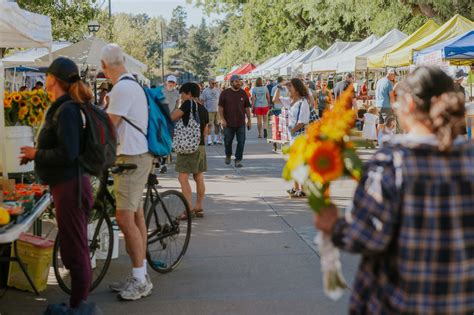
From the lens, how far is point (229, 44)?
104 m

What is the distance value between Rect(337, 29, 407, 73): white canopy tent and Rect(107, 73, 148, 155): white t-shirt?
685 inches

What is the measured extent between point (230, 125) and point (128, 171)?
29.9 feet

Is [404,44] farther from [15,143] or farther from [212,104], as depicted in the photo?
[15,143]

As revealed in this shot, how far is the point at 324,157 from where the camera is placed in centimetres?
294

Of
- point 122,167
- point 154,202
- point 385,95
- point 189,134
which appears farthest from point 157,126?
point 385,95

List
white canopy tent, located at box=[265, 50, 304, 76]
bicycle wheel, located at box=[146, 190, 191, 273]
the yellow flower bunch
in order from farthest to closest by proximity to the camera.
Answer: white canopy tent, located at box=[265, 50, 304, 76] < bicycle wheel, located at box=[146, 190, 191, 273] < the yellow flower bunch

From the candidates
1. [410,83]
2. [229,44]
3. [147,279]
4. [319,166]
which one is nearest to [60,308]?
[147,279]

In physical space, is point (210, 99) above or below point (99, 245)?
above

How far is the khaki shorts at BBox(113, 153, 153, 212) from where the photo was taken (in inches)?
231

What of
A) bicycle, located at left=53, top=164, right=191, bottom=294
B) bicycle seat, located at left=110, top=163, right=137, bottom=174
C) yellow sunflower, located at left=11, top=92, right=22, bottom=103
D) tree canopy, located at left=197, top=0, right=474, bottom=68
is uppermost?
tree canopy, located at left=197, top=0, right=474, bottom=68

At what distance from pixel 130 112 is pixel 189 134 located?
3318mm

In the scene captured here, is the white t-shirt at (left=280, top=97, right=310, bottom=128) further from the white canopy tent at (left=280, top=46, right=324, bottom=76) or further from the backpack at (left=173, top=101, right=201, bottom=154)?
the white canopy tent at (left=280, top=46, right=324, bottom=76)

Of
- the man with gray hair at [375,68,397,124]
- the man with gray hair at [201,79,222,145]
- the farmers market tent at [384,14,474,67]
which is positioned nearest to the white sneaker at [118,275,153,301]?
the farmers market tent at [384,14,474,67]

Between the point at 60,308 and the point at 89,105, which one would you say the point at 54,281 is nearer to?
the point at 60,308
